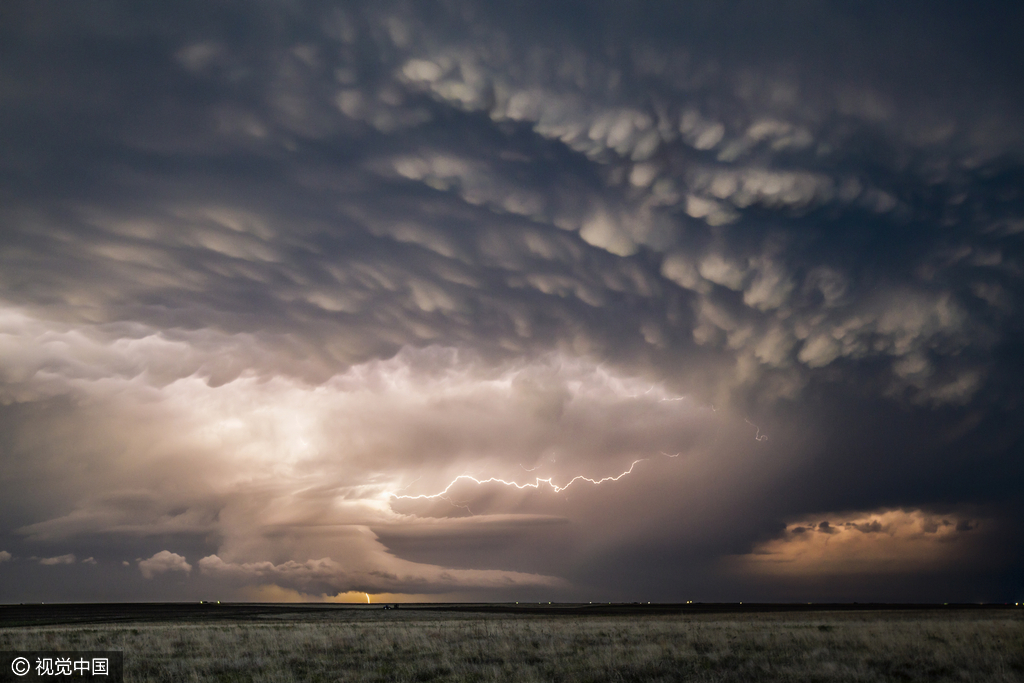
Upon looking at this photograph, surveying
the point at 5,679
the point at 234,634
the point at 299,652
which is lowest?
the point at 234,634

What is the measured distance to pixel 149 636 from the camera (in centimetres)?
3591

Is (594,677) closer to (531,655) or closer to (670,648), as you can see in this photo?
(531,655)

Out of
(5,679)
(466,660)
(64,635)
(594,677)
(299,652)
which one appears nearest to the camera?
(5,679)

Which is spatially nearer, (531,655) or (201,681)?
(201,681)

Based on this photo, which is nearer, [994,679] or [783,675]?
[994,679]

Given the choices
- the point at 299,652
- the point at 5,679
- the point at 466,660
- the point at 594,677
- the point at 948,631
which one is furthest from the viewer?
the point at 948,631

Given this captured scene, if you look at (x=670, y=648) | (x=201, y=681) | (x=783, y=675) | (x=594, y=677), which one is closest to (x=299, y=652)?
(x=201, y=681)

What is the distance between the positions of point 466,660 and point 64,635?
1179 inches

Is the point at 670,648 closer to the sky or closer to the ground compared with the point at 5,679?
closer to the ground

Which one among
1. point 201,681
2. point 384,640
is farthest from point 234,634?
point 201,681

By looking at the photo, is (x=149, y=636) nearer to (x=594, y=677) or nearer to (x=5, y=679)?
(x=5, y=679)

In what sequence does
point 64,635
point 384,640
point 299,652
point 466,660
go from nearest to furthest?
point 466,660
point 299,652
point 384,640
point 64,635

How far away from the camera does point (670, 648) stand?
90.1ft

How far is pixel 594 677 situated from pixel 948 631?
1037 inches
